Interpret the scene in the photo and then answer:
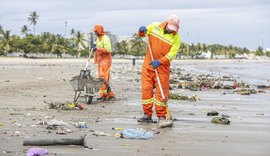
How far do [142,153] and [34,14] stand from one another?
153 meters

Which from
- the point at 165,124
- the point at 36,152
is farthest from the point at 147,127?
the point at 36,152

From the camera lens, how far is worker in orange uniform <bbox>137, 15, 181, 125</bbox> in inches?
365

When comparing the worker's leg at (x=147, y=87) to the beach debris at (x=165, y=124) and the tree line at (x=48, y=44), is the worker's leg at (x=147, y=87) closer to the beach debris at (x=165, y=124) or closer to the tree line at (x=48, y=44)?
the beach debris at (x=165, y=124)

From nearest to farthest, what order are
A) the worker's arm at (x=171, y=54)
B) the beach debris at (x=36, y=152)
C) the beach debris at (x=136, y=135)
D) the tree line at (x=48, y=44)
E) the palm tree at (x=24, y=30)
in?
the beach debris at (x=36, y=152) < the beach debris at (x=136, y=135) < the worker's arm at (x=171, y=54) < the tree line at (x=48, y=44) < the palm tree at (x=24, y=30)

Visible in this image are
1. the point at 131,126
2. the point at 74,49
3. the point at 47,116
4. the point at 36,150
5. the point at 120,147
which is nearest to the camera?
the point at 36,150

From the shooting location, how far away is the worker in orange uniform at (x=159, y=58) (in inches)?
365

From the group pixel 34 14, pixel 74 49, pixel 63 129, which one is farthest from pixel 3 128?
pixel 34 14

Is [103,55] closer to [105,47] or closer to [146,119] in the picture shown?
[105,47]

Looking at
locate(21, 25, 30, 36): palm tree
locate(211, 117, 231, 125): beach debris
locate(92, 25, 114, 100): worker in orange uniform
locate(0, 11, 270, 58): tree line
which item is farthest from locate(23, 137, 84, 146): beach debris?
locate(21, 25, 30, 36): palm tree

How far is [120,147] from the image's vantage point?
6727mm

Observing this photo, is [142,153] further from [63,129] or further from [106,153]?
[63,129]

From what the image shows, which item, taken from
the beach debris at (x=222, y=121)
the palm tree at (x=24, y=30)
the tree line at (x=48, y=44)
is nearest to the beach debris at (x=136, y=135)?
the beach debris at (x=222, y=121)

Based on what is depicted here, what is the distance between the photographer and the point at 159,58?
31.0 feet

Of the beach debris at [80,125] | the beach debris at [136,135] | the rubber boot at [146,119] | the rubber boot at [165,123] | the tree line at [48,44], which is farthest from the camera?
the tree line at [48,44]
